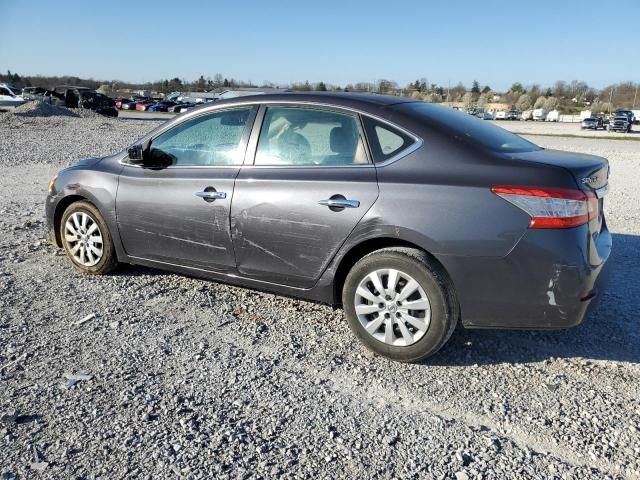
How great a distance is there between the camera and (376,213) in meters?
3.61

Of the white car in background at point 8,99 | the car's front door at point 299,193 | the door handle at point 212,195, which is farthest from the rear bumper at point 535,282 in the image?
the white car in background at point 8,99

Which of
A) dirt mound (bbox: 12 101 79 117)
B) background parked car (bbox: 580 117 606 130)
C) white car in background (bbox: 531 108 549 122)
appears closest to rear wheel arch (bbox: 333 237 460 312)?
dirt mound (bbox: 12 101 79 117)

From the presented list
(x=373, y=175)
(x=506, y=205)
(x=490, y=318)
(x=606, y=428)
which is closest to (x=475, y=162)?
(x=506, y=205)

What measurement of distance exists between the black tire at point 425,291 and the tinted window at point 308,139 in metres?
0.70

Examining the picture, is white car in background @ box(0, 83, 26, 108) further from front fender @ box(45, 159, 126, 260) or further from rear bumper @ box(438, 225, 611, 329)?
rear bumper @ box(438, 225, 611, 329)

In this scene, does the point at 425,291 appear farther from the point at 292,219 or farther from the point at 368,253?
the point at 292,219

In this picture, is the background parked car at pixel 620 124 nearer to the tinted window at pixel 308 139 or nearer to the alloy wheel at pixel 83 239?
the tinted window at pixel 308 139

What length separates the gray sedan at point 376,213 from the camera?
3303 millimetres

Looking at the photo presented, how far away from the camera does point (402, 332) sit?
361cm

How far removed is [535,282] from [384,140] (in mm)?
1343

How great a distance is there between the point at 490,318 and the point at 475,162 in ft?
3.21

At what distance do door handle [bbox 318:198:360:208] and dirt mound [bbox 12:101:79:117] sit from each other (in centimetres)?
2837

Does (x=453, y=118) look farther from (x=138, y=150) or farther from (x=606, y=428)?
(x=138, y=150)

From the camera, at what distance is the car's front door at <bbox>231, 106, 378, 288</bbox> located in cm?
374
